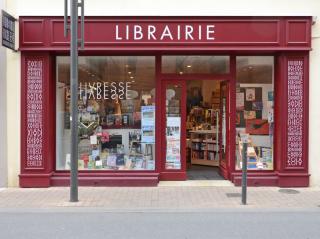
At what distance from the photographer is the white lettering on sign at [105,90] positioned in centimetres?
1067

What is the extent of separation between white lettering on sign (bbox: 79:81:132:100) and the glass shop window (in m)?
2.61

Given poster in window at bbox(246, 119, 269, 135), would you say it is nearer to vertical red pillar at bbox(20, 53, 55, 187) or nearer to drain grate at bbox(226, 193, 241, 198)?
drain grate at bbox(226, 193, 241, 198)

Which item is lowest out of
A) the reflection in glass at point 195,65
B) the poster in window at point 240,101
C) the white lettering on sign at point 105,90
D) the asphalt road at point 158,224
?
the asphalt road at point 158,224

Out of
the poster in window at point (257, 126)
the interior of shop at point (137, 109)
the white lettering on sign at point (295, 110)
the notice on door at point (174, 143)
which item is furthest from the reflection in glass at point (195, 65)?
the white lettering on sign at point (295, 110)

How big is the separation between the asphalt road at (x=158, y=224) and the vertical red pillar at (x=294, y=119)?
2.11 m

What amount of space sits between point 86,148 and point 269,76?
4548mm

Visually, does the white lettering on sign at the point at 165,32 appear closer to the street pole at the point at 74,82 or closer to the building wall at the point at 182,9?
the building wall at the point at 182,9

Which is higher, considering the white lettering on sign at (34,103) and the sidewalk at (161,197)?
the white lettering on sign at (34,103)

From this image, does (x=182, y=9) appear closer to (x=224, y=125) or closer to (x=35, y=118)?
(x=224, y=125)

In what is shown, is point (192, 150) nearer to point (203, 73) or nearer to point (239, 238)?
point (203, 73)

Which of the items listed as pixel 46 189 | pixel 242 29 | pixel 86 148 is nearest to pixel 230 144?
pixel 242 29

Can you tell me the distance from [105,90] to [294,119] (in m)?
4.28

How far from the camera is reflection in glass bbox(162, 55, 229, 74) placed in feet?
34.9

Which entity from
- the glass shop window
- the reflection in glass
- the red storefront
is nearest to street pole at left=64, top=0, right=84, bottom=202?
the red storefront
